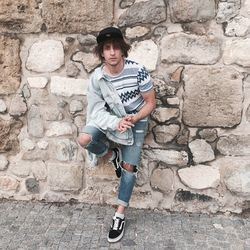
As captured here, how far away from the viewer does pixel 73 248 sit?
2.67 meters

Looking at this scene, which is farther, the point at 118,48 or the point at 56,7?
the point at 56,7

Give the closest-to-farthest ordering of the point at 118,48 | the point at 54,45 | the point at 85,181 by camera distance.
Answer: the point at 118,48
the point at 54,45
the point at 85,181

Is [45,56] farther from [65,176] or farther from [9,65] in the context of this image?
[65,176]

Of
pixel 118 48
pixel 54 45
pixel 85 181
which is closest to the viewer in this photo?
pixel 118 48

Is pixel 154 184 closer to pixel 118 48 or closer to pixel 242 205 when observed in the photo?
pixel 242 205

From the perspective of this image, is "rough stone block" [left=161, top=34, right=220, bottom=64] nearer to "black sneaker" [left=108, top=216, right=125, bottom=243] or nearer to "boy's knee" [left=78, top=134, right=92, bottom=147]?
"boy's knee" [left=78, top=134, right=92, bottom=147]

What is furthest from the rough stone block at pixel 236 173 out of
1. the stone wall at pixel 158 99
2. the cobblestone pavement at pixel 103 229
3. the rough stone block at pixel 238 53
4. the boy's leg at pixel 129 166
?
the rough stone block at pixel 238 53

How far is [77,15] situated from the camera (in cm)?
292

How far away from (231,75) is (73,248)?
1641 mm

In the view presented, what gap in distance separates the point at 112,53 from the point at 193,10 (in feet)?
2.26

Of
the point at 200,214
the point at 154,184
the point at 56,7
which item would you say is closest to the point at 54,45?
the point at 56,7

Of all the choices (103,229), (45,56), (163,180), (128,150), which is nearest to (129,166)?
(128,150)

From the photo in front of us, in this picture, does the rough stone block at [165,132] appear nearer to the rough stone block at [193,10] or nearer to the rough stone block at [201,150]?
the rough stone block at [201,150]

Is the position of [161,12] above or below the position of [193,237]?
above
